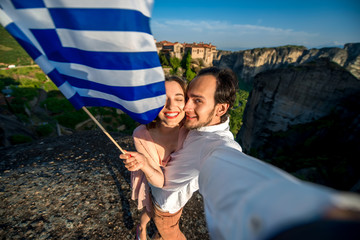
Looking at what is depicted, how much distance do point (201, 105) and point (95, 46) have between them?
115 cm

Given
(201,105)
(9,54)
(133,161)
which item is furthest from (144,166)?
(9,54)

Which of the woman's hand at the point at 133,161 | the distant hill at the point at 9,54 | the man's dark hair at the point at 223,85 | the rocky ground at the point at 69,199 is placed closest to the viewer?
the woman's hand at the point at 133,161

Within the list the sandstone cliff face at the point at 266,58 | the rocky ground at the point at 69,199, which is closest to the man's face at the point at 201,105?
the rocky ground at the point at 69,199

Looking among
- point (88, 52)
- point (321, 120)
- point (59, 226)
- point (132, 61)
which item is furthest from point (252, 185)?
point (321, 120)

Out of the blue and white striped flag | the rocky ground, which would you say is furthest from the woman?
the rocky ground

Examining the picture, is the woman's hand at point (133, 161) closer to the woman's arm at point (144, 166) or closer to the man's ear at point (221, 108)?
the woman's arm at point (144, 166)

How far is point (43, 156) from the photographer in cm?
457

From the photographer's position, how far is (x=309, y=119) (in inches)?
498

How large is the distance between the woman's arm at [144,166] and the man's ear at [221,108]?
3.29ft

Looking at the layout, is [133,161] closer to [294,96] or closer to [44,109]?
[294,96]

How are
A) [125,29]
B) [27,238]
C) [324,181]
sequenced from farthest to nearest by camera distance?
[324,181] → [27,238] → [125,29]

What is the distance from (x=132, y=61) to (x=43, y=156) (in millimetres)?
5456

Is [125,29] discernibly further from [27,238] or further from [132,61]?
[27,238]

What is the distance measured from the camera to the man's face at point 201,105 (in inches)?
65.0
